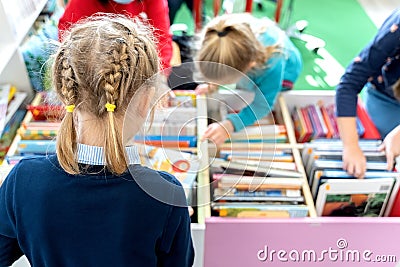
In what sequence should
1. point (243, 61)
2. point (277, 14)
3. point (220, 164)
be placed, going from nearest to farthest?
point (220, 164) < point (243, 61) < point (277, 14)

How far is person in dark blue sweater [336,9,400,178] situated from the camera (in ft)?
4.47

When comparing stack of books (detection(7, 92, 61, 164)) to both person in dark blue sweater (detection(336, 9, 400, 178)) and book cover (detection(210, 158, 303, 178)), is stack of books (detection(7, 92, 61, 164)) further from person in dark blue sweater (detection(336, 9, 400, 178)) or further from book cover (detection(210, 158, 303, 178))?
person in dark blue sweater (detection(336, 9, 400, 178))

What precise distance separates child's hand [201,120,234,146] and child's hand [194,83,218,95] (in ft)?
0.31

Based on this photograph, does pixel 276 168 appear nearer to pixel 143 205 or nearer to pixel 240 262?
pixel 240 262

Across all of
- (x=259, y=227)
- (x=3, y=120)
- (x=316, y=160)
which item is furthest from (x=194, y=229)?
(x=3, y=120)

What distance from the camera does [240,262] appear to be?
1388mm

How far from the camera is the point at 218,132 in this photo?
133cm

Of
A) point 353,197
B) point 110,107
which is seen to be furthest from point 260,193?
point 110,107

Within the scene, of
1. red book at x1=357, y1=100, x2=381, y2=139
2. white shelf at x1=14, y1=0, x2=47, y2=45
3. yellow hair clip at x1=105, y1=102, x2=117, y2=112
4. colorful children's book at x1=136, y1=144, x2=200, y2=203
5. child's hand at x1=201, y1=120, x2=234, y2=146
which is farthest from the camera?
red book at x1=357, y1=100, x2=381, y2=139

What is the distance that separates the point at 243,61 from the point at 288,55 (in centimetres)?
44

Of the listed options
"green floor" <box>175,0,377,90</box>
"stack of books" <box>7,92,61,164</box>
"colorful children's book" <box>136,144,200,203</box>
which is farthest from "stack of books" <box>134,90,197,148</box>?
"green floor" <box>175,0,377,90</box>

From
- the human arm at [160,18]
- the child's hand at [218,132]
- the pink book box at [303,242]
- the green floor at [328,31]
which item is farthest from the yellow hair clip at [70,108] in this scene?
the green floor at [328,31]

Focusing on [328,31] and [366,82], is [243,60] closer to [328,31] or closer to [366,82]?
[366,82]

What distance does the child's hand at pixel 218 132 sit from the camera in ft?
4.03
